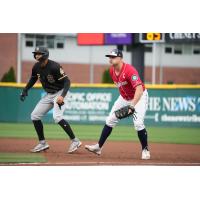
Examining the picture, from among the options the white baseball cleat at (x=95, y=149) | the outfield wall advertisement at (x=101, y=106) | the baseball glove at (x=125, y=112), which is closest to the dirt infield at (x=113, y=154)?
the white baseball cleat at (x=95, y=149)

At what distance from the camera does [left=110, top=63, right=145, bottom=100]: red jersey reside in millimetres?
7934

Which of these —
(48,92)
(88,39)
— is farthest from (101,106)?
(48,92)

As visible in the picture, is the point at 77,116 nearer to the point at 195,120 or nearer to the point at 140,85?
the point at 195,120

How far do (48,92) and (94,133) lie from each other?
68.3 inches

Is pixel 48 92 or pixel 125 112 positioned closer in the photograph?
pixel 125 112

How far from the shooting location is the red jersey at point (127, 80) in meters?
7.93

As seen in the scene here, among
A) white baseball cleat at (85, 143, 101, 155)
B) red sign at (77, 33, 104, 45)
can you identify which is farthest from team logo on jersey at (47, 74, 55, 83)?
red sign at (77, 33, 104, 45)

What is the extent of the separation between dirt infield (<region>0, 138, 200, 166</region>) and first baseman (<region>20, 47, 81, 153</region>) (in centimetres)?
24

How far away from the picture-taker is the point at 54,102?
8609mm

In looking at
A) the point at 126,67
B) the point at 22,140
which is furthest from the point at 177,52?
the point at 22,140

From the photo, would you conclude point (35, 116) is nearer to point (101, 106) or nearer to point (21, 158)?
point (21, 158)

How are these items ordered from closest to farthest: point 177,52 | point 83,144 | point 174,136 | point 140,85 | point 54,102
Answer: point 140,85 → point 54,102 → point 83,144 → point 177,52 → point 174,136

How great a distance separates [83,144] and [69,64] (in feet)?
4.50

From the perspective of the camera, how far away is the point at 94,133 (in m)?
10.2
